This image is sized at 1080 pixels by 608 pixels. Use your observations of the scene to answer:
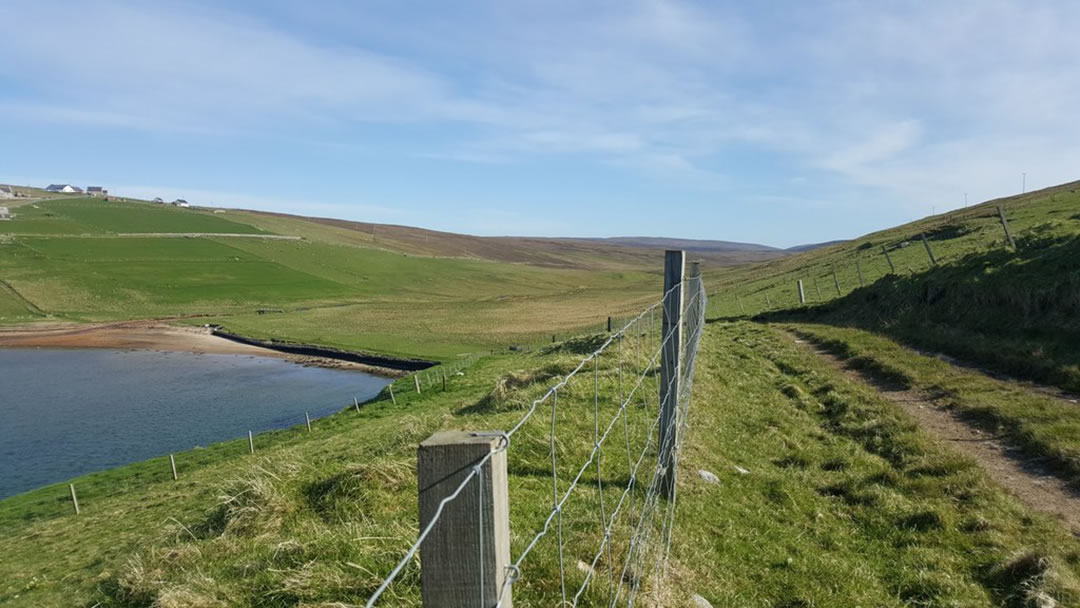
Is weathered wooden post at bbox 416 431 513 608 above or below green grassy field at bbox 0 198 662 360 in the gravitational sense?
above

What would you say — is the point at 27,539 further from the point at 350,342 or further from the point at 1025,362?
the point at 350,342

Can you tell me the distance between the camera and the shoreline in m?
58.8

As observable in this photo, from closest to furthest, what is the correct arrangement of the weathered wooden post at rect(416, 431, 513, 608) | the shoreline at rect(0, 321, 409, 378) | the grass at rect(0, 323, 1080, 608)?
the weathered wooden post at rect(416, 431, 513, 608) < the grass at rect(0, 323, 1080, 608) < the shoreline at rect(0, 321, 409, 378)

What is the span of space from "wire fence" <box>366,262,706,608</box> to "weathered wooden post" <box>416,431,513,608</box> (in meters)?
0.01

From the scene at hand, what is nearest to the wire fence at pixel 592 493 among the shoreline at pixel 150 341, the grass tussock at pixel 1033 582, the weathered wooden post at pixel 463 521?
the weathered wooden post at pixel 463 521

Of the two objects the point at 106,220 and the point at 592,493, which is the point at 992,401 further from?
the point at 106,220

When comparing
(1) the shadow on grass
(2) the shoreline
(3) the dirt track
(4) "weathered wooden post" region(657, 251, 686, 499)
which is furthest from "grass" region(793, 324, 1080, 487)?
(2) the shoreline

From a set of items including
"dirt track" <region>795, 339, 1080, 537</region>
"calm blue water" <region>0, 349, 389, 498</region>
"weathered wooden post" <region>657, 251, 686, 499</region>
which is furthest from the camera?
"calm blue water" <region>0, 349, 389, 498</region>

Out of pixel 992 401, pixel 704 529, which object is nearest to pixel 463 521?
pixel 704 529

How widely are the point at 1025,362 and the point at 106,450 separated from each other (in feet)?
126

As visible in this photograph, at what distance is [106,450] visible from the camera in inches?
1275

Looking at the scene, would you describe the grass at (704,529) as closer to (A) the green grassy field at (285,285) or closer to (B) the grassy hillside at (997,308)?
(B) the grassy hillside at (997,308)

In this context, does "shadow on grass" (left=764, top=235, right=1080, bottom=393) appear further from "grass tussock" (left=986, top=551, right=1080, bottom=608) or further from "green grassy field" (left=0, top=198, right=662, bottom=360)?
"green grassy field" (left=0, top=198, right=662, bottom=360)

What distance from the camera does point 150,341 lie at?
68375 millimetres
